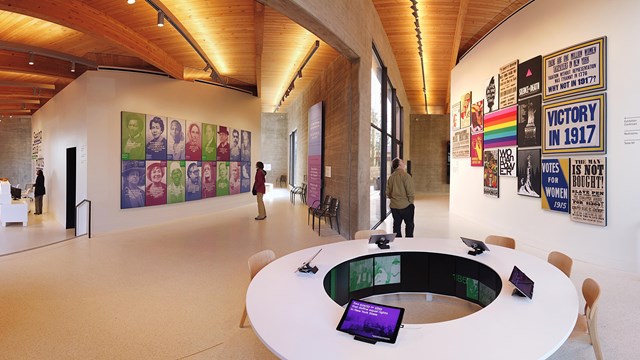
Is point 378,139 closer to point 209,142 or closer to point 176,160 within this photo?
point 209,142

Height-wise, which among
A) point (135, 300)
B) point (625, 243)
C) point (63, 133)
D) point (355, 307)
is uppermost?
point (63, 133)

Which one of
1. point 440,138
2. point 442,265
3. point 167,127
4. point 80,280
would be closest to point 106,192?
point 167,127

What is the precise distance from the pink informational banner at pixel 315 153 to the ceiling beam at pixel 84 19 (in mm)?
4323

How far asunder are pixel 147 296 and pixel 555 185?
641 centimetres

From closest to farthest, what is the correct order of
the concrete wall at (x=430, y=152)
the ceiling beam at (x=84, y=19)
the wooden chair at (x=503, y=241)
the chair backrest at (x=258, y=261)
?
the chair backrest at (x=258, y=261) < the wooden chair at (x=503, y=241) < the ceiling beam at (x=84, y=19) < the concrete wall at (x=430, y=152)

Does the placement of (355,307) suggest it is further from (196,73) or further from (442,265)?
(196,73)

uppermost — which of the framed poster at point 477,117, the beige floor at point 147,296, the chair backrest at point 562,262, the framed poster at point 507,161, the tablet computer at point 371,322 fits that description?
the framed poster at point 477,117

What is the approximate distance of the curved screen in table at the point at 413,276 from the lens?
3.22 meters

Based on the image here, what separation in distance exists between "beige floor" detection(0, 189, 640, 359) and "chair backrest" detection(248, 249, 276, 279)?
574 millimetres

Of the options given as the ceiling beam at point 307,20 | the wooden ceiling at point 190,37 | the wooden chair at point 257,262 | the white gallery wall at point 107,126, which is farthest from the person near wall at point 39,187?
the wooden chair at point 257,262

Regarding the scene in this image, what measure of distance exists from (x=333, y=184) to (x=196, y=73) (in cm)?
506

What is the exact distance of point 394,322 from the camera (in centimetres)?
171

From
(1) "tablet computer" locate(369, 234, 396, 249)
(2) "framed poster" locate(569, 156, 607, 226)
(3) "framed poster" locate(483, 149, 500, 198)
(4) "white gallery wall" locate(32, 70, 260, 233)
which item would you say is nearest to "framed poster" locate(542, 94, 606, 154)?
(2) "framed poster" locate(569, 156, 607, 226)

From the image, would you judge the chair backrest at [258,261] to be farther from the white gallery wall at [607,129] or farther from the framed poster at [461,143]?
the framed poster at [461,143]
